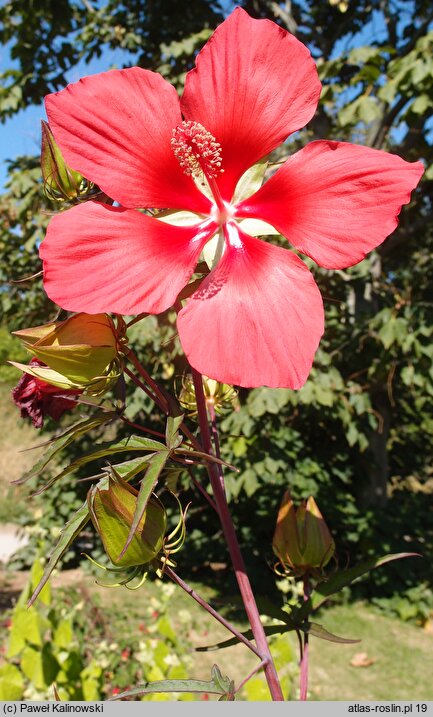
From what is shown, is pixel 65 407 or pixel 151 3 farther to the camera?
pixel 151 3

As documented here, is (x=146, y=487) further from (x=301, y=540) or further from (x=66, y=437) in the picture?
(x=301, y=540)

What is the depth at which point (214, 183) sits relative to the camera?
532mm

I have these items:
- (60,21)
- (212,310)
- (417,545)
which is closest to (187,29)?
(60,21)

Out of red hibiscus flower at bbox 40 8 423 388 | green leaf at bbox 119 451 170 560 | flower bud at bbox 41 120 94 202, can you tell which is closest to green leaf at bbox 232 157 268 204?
red hibiscus flower at bbox 40 8 423 388

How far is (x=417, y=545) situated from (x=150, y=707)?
418cm

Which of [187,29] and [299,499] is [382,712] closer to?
[299,499]

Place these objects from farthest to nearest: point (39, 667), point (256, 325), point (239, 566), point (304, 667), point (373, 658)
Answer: point (373, 658)
point (39, 667)
point (304, 667)
point (239, 566)
point (256, 325)

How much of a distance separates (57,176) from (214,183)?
0.54ft

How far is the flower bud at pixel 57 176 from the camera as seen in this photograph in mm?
565

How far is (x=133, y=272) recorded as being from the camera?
45 cm

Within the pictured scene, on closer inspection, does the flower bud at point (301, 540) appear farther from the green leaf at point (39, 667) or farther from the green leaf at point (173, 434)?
the green leaf at point (39, 667)

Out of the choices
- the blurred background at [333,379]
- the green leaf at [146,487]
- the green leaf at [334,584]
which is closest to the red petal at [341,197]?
the green leaf at [146,487]

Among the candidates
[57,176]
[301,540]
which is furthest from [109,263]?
[301,540]

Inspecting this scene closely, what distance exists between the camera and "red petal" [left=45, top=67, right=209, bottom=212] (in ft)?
1.50
